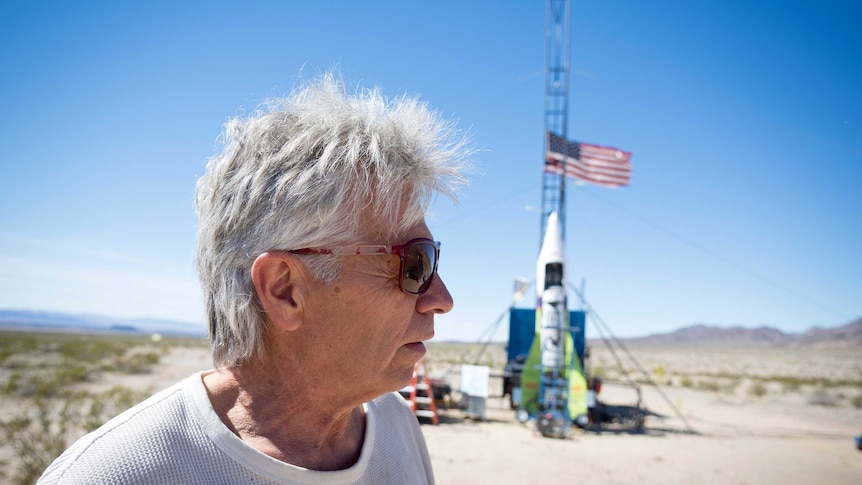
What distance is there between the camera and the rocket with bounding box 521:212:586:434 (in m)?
12.1

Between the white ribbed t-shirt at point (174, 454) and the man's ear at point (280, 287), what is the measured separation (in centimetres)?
24

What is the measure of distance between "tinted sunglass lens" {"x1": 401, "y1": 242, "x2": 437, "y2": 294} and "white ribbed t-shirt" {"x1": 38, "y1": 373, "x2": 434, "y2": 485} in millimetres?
464

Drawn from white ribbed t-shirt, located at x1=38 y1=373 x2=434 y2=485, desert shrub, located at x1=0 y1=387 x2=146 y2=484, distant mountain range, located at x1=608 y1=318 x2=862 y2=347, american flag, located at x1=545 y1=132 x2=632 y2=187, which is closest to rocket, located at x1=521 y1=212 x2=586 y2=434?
american flag, located at x1=545 y1=132 x2=632 y2=187

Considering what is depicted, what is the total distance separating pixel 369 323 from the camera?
1.30 metres

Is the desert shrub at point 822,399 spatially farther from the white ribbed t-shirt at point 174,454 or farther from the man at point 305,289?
the white ribbed t-shirt at point 174,454

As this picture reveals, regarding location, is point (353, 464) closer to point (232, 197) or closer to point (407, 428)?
point (407, 428)

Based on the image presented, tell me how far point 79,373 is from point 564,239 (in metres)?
13.9

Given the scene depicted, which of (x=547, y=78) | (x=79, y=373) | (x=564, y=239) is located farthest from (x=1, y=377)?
(x=547, y=78)

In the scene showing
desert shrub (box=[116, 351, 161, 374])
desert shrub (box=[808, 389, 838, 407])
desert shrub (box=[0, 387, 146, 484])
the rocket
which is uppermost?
the rocket

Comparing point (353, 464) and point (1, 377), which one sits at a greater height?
point (353, 464)

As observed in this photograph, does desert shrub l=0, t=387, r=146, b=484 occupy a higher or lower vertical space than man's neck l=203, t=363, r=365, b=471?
lower

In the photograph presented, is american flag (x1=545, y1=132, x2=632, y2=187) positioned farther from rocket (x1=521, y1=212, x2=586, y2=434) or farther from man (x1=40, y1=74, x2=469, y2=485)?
man (x1=40, y1=74, x2=469, y2=485)

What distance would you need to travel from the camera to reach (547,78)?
48.7 feet

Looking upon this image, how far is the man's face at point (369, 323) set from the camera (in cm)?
127
